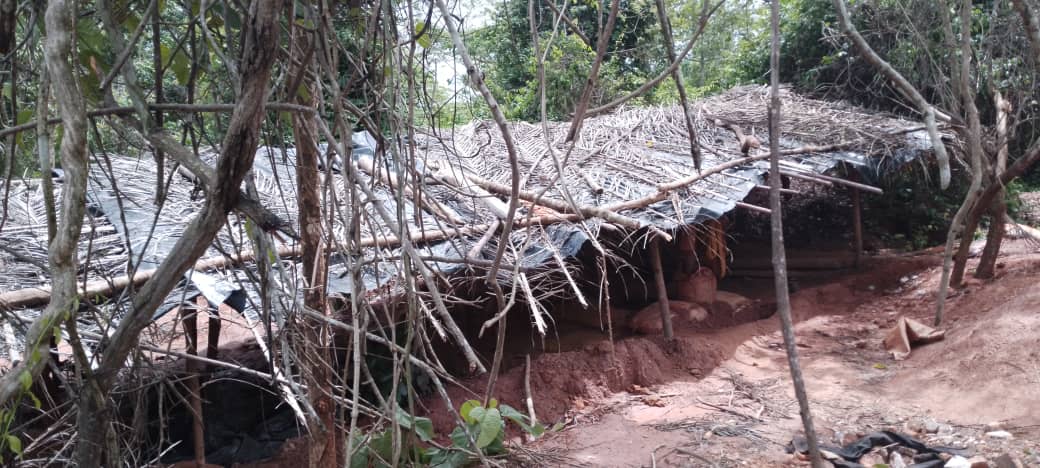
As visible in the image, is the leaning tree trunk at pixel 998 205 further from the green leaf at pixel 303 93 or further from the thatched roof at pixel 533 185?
the green leaf at pixel 303 93

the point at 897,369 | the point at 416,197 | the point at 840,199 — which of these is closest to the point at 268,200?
the point at 416,197

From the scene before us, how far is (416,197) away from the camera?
172 centimetres

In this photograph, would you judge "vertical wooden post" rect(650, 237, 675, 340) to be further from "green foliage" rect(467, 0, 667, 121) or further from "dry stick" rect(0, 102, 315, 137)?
"dry stick" rect(0, 102, 315, 137)

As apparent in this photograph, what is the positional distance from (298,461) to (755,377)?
425cm

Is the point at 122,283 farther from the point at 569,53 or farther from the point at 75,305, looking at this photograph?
the point at 569,53

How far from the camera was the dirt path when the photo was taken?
5.00 meters

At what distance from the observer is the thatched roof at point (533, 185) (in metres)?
4.15

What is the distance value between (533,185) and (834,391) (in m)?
3.27

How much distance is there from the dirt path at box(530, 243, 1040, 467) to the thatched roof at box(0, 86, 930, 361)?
4.88 ft

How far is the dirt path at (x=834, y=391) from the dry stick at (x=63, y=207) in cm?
428

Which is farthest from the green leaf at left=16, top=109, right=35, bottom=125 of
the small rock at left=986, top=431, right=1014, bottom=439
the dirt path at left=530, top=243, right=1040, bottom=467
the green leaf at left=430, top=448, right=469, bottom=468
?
the small rock at left=986, top=431, right=1014, bottom=439

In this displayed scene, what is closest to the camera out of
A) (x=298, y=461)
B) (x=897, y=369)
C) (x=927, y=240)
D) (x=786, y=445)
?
(x=786, y=445)

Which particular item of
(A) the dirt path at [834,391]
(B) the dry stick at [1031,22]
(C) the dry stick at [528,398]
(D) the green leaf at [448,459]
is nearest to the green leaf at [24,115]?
(D) the green leaf at [448,459]

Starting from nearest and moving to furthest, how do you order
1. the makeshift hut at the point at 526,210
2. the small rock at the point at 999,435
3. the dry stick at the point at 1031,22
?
the dry stick at the point at 1031,22
the makeshift hut at the point at 526,210
the small rock at the point at 999,435
